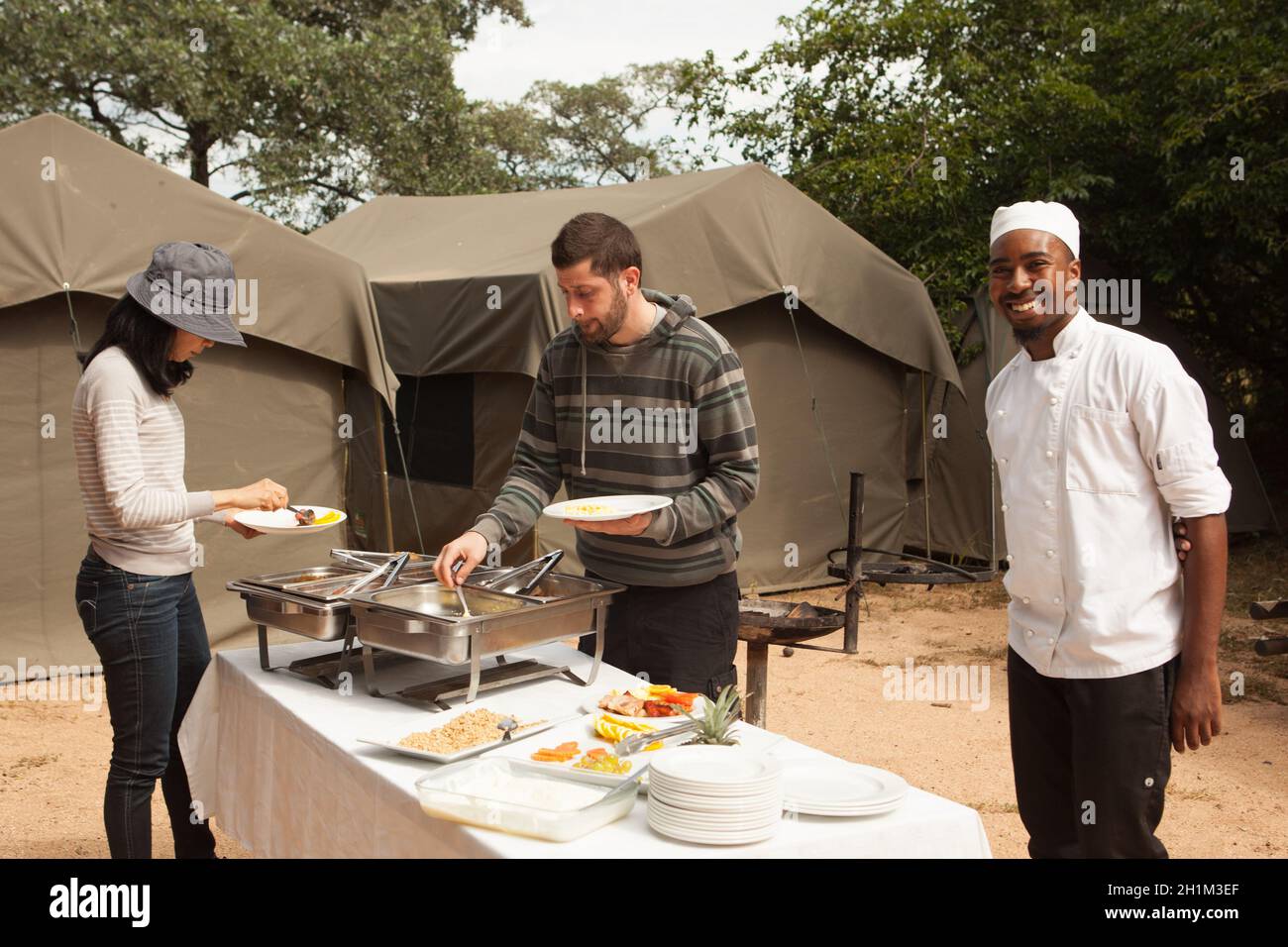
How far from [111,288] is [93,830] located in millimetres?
2761

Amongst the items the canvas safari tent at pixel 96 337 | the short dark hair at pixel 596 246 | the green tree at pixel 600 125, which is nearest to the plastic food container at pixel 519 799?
the short dark hair at pixel 596 246

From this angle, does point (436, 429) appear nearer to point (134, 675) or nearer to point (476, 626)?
point (134, 675)

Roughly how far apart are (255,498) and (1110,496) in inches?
79.6

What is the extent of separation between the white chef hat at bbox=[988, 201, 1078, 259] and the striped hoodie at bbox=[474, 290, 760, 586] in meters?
0.78

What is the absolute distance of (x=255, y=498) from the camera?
9.78 feet

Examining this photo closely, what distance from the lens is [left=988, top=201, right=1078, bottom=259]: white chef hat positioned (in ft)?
7.70

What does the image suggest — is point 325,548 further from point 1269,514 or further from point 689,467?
point 1269,514

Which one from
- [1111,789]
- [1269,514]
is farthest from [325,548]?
[1269,514]

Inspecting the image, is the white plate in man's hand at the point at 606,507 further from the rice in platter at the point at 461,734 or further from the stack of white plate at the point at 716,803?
the stack of white plate at the point at 716,803

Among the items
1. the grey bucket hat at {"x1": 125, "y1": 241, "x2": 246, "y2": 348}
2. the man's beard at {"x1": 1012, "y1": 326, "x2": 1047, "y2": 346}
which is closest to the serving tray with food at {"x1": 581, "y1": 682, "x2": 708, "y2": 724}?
the man's beard at {"x1": 1012, "y1": 326, "x2": 1047, "y2": 346}

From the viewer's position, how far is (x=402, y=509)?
A: 28.3 feet

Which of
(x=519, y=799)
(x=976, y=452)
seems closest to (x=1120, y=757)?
(x=519, y=799)

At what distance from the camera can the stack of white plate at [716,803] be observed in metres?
1.84

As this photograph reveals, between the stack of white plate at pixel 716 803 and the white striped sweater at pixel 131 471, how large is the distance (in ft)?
4.87
